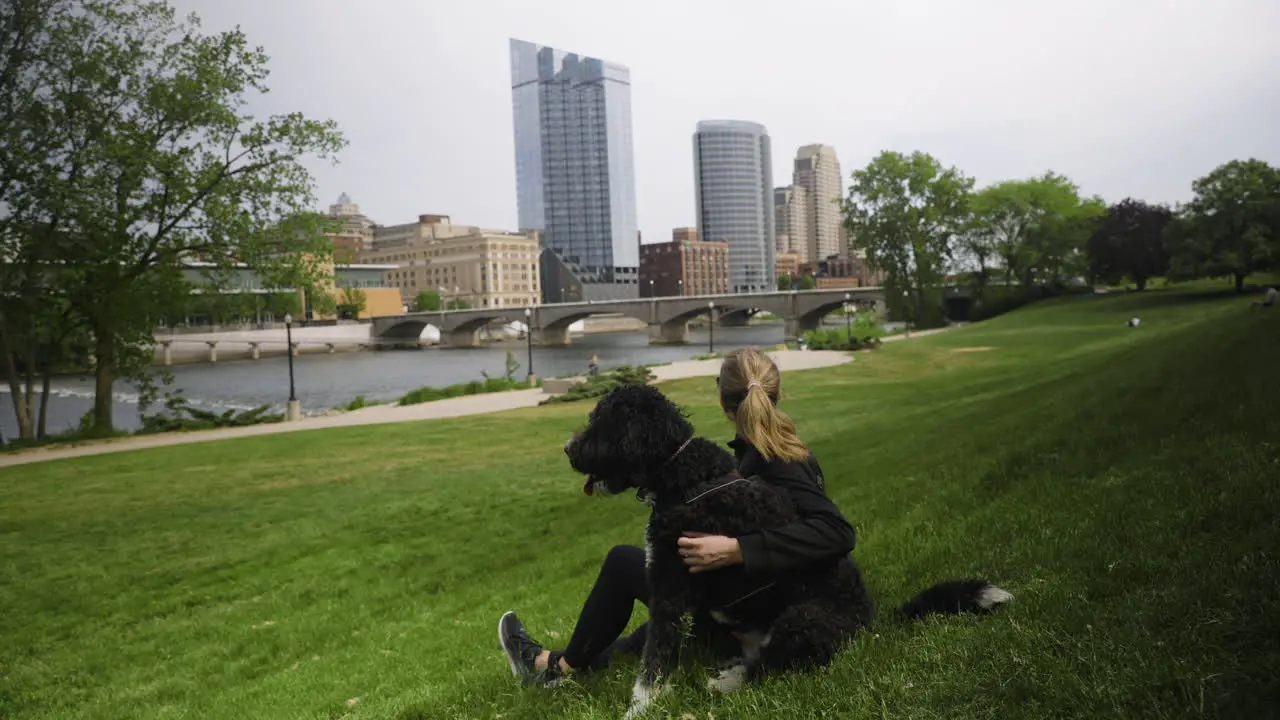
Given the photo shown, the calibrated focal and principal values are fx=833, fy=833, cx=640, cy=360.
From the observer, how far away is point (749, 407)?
10.1 feet

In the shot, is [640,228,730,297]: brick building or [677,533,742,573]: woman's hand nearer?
[677,533,742,573]: woman's hand

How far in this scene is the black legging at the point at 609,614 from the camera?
3371 mm

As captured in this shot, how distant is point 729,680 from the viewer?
2.97 m

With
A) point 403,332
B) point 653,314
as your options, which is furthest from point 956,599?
point 403,332

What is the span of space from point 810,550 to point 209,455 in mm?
17156

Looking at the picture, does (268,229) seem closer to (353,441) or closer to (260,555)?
(353,441)

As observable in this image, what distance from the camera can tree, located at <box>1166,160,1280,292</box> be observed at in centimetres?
3891

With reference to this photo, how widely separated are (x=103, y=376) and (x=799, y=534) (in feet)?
83.5

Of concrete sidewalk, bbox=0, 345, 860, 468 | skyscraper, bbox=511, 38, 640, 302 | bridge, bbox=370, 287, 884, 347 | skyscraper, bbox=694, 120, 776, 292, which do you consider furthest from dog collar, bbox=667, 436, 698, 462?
skyscraper, bbox=694, 120, 776, 292

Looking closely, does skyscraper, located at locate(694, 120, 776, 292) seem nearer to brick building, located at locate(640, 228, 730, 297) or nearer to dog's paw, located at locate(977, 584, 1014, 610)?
brick building, located at locate(640, 228, 730, 297)

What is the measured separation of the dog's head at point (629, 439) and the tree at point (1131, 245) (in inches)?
2386

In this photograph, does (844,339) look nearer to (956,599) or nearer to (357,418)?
(357,418)

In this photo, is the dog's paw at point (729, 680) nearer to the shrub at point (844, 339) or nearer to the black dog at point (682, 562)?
the black dog at point (682, 562)

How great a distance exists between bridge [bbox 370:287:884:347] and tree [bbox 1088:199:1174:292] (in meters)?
18.2
